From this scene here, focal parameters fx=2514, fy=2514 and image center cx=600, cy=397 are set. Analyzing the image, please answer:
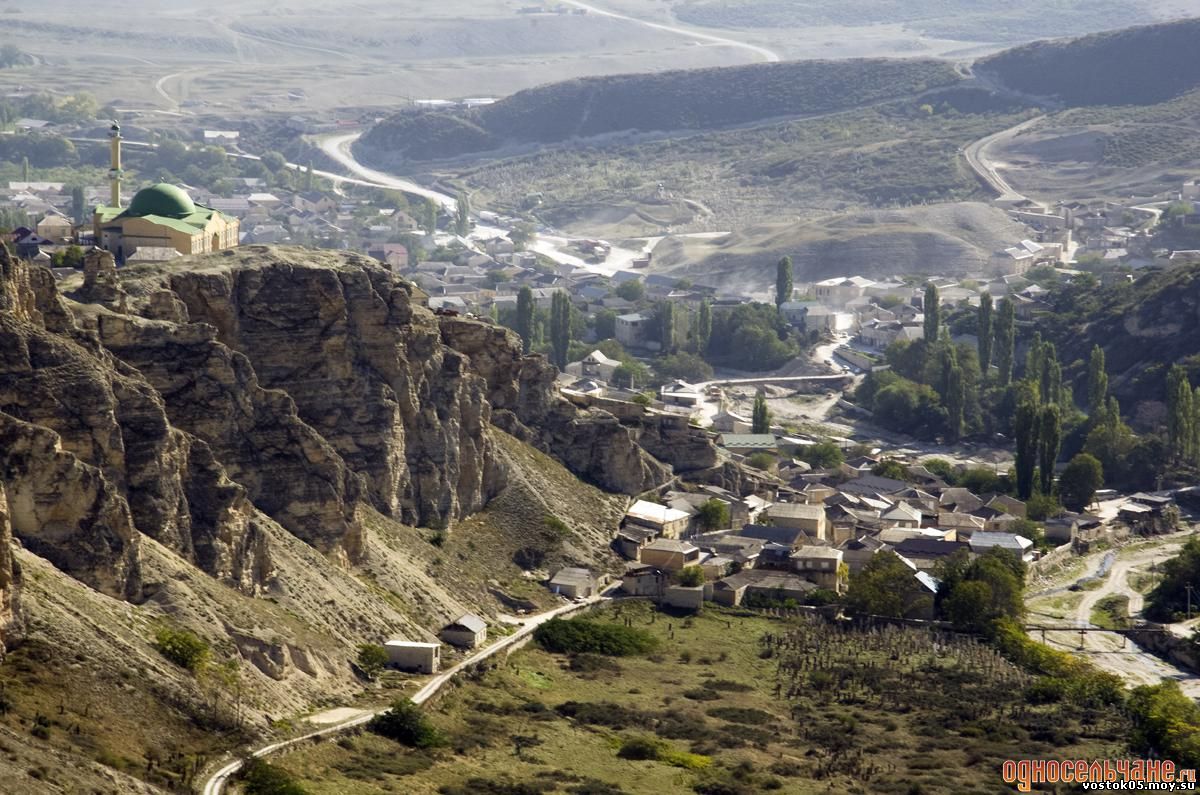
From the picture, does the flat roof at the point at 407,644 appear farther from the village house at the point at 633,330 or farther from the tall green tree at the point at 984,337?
the village house at the point at 633,330

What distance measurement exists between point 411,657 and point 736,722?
967 cm

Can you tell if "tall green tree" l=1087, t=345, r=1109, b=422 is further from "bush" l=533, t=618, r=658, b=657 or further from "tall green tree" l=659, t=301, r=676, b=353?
"bush" l=533, t=618, r=658, b=657

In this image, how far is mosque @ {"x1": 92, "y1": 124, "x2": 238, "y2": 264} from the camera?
83.6 meters

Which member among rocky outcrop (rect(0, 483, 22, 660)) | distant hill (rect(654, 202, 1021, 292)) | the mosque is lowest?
distant hill (rect(654, 202, 1021, 292))

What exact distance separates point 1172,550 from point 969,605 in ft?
67.0

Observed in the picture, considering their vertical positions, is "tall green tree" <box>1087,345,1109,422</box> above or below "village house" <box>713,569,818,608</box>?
below

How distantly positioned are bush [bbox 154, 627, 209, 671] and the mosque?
945 inches

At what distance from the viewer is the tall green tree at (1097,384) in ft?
427

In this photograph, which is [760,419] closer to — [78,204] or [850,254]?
[850,254]

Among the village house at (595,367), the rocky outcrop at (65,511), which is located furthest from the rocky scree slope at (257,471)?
the village house at (595,367)

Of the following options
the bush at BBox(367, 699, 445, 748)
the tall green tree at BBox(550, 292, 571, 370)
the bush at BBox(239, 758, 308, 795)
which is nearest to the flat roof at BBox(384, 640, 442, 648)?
the bush at BBox(367, 699, 445, 748)

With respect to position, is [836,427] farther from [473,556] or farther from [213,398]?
[213,398]

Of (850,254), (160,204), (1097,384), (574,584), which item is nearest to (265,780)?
(574,584)

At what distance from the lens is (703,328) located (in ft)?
520
